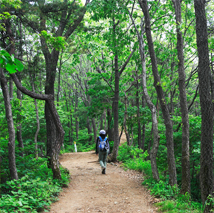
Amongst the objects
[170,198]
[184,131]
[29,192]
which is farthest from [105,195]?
[184,131]

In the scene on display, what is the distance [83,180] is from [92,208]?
3.13m

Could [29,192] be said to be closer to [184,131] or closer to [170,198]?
[170,198]

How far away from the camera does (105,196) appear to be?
595 cm

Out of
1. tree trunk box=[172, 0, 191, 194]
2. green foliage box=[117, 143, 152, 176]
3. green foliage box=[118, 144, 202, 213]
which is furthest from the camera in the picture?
green foliage box=[117, 143, 152, 176]

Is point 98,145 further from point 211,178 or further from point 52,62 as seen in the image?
point 211,178

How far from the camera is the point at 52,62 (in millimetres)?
7215

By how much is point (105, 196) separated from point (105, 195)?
11 cm

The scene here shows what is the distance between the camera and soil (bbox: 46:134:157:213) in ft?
16.1

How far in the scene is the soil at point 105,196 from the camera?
4898 millimetres

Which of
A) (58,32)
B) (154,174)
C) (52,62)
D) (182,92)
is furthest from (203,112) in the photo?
(58,32)

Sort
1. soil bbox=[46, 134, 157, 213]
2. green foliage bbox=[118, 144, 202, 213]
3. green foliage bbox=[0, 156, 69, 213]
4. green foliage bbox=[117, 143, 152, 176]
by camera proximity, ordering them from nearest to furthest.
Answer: green foliage bbox=[0, 156, 69, 213] < green foliage bbox=[118, 144, 202, 213] < soil bbox=[46, 134, 157, 213] < green foliage bbox=[117, 143, 152, 176]

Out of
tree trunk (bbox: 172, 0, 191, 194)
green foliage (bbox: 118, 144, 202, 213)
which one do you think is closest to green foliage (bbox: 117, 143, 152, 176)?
green foliage (bbox: 118, 144, 202, 213)

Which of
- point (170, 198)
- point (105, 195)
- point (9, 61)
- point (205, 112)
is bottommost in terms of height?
point (105, 195)

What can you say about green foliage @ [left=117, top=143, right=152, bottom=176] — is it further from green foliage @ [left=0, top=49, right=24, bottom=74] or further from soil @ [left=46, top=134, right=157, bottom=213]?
green foliage @ [left=0, top=49, right=24, bottom=74]
